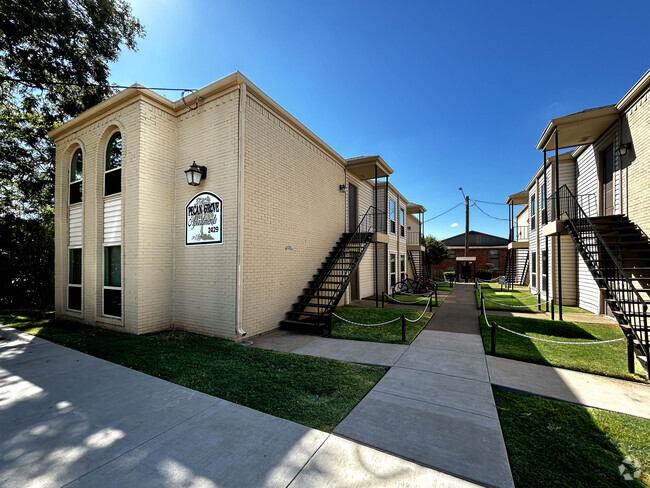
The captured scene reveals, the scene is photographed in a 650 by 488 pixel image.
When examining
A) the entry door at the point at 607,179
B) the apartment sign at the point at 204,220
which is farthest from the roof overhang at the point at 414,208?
the apartment sign at the point at 204,220

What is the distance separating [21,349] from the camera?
5820mm

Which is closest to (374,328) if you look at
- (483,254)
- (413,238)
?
(413,238)

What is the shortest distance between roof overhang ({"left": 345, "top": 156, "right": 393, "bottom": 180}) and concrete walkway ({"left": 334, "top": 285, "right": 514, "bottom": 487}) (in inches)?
323

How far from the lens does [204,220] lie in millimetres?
7035

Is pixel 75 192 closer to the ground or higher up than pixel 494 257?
higher up

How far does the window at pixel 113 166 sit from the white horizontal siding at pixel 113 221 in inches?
13.6

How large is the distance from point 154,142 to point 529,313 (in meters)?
13.4

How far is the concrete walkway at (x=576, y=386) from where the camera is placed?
3664mm

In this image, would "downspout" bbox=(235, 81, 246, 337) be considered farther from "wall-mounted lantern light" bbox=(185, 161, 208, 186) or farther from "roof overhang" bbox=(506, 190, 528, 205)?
"roof overhang" bbox=(506, 190, 528, 205)

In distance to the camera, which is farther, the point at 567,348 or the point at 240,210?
the point at 240,210

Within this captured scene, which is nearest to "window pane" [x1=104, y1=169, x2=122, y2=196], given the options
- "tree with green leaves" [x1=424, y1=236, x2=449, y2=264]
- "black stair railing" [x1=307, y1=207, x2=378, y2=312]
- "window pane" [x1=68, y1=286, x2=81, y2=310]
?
"window pane" [x1=68, y1=286, x2=81, y2=310]

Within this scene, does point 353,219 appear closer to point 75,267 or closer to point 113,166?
point 113,166

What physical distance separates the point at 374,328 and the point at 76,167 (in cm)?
1106

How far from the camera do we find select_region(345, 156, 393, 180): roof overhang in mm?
11549
